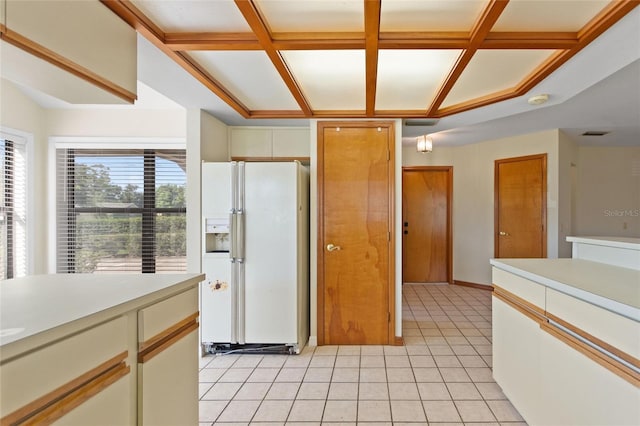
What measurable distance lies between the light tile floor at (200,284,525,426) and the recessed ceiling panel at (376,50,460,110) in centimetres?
224

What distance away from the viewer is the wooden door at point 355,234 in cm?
288

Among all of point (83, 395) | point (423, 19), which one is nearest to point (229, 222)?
point (83, 395)

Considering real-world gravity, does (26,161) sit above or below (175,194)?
above

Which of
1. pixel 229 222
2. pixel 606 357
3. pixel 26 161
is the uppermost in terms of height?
pixel 26 161

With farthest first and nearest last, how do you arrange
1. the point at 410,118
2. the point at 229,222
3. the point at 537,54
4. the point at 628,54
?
1. the point at 410,118
2. the point at 229,222
3. the point at 537,54
4. the point at 628,54

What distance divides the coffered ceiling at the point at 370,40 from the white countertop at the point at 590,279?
49.1 inches

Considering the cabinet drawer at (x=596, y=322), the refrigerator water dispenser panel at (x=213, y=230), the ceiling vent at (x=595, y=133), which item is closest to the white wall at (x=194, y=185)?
the refrigerator water dispenser panel at (x=213, y=230)

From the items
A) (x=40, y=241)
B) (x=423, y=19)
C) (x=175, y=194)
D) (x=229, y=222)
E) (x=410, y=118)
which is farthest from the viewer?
(x=175, y=194)

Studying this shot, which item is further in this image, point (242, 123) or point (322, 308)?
point (242, 123)

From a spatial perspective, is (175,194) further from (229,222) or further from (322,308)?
(322,308)

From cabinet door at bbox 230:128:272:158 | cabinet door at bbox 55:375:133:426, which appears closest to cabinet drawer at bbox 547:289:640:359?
cabinet door at bbox 55:375:133:426

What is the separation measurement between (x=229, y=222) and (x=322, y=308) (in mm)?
1214

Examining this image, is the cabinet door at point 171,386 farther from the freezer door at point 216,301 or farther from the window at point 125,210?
the window at point 125,210

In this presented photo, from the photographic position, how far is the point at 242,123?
10.6ft
